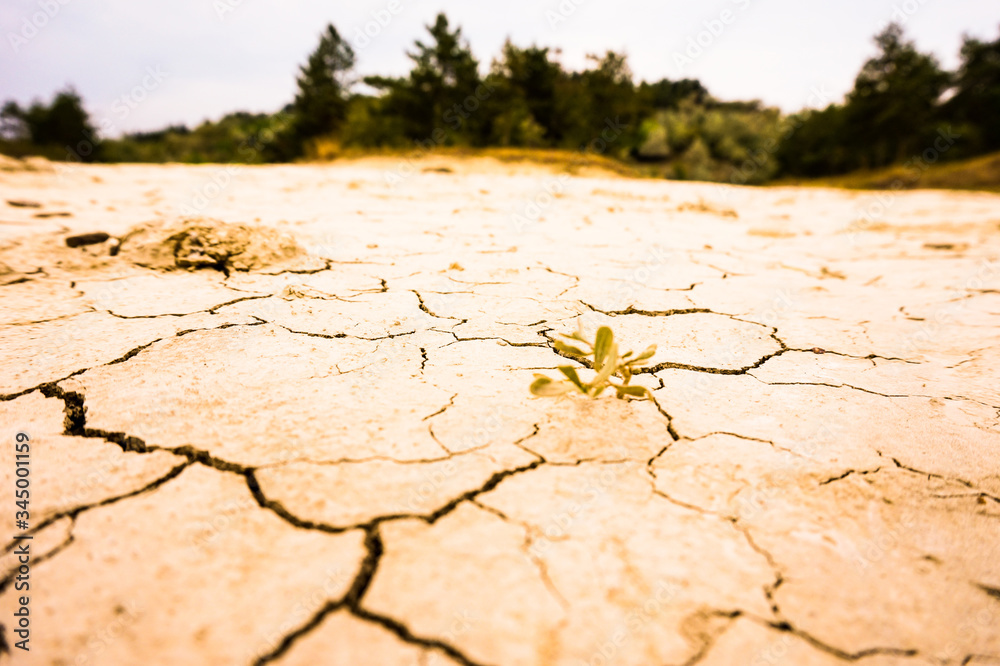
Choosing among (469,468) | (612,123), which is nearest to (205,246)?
(469,468)

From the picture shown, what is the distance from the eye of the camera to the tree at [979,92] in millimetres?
15375

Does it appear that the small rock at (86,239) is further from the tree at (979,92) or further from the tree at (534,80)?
the tree at (979,92)

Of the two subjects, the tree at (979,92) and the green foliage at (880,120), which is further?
the green foliage at (880,120)

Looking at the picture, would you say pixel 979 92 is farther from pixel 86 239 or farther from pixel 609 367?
pixel 86 239

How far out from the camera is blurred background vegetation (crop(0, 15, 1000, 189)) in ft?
37.2

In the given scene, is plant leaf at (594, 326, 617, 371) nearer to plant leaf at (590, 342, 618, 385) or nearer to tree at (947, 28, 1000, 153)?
plant leaf at (590, 342, 618, 385)

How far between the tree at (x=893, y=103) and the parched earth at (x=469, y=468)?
69.3 feet

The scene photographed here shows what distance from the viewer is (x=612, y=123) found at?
1384 centimetres

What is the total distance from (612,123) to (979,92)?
15294 mm

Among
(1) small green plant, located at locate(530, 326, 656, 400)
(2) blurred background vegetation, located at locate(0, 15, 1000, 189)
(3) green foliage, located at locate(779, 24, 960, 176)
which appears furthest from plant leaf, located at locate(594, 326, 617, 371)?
(3) green foliage, located at locate(779, 24, 960, 176)

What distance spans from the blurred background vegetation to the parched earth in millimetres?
9300

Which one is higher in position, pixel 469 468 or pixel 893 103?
pixel 893 103

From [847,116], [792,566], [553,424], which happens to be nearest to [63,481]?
[553,424]

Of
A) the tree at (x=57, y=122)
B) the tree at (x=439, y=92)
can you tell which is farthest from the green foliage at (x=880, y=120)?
the tree at (x=57, y=122)
